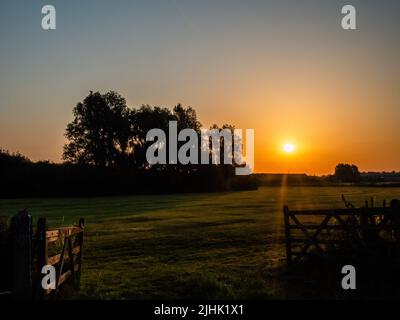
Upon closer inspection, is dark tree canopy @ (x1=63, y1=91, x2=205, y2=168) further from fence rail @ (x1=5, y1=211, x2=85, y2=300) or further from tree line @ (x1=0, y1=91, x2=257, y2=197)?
fence rail @ (x1=5, y1=211, x2=85, y2=300)

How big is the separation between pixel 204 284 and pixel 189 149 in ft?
341

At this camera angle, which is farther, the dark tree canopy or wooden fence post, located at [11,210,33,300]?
the dark tree canopy

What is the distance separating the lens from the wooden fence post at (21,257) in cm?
1009

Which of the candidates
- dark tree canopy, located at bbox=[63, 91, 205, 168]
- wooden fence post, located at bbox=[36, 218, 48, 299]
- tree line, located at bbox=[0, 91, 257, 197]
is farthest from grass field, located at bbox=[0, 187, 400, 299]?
dark tree canopy, located at bbox=[63, 91, 205, 168]

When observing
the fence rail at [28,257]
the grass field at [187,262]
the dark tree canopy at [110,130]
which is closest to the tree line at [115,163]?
the dark tree canopy at [110,130]

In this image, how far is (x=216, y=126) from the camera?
130625mm

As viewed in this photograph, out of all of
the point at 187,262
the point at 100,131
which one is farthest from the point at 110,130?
the point at 187,262

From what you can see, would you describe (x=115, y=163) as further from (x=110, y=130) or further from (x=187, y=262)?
(x=187, y=262)

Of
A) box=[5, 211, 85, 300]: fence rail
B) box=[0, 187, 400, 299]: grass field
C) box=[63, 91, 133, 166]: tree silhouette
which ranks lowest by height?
box=[0, 187, 400, 299]: grass field

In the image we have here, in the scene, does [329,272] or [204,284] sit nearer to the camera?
[204,284]

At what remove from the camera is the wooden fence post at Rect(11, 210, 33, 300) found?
10086mm

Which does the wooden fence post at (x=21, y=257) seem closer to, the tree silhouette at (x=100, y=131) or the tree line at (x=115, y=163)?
the tree line at (x=115, y=163)

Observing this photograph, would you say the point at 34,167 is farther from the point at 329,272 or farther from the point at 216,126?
the point at 329,272
